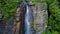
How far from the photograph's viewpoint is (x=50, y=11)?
4574mm

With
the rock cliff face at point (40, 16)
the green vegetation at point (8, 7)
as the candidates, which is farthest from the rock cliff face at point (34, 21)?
the green vegetation at point (8, 7)

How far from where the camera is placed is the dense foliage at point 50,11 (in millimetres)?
4355

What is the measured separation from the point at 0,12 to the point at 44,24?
4.46 feet

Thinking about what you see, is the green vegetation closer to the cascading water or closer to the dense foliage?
the dense foliage

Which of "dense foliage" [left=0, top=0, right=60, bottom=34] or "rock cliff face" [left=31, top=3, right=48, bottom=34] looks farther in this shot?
"dense foliage" [left=0, top=0, right=60, bottom=34]

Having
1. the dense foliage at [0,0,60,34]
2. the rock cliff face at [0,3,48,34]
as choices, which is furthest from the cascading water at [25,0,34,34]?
the dense foliage at [0,0,60,34]

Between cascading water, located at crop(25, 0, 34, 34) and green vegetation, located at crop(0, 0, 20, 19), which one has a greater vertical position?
green vegetation, located at crop(0, 0, 20, 19)

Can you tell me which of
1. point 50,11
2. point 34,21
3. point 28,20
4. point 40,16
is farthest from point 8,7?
point 50,11

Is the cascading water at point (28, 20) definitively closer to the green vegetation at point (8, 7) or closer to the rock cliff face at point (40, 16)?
the rock cliff face at point (40, 16)

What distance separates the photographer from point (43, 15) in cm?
423

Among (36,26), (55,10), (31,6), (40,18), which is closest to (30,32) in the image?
(36,26)

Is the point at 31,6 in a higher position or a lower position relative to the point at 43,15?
higher

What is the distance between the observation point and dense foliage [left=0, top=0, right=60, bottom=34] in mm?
4355

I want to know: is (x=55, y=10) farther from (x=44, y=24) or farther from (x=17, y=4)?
(x=17, y=4)
